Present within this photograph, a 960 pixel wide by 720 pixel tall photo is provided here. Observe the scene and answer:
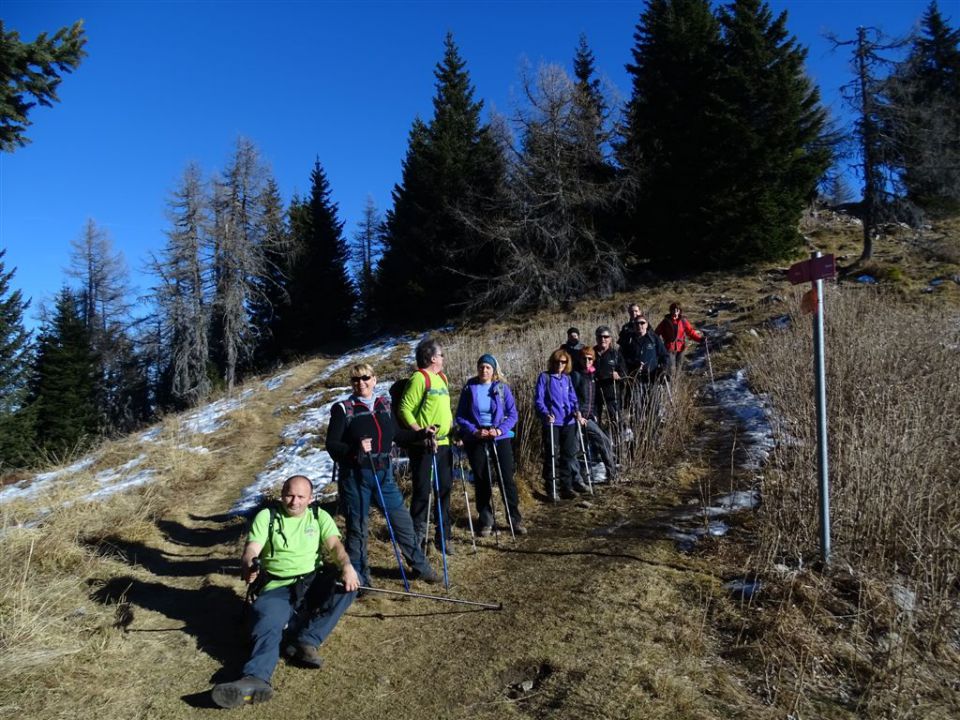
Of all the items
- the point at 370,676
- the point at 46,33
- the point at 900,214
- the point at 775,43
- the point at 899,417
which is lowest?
the point at 370,676

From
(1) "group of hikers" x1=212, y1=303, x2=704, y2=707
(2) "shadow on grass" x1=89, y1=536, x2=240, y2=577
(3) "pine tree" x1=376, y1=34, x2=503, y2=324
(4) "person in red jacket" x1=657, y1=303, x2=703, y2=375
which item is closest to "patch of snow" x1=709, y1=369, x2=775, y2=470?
(4) "person in red jacket" x1=657, y1=303, x2=703, y2=375

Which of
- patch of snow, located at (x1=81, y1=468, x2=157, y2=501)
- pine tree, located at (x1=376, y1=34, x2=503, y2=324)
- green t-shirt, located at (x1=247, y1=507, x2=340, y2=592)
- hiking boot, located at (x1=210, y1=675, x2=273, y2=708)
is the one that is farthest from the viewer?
pine tree, located at (x1=376, y1=34, x2=503, y2=324)

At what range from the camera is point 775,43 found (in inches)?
828

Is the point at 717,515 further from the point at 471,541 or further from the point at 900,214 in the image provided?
the point at 900,214

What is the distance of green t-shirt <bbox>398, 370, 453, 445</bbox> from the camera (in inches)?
215

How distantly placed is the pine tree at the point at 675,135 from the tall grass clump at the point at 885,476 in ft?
49.4

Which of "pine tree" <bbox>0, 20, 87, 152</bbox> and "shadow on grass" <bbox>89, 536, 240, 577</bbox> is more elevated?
"pine tree" <bbox>0, 20, 87, 152</bbox>

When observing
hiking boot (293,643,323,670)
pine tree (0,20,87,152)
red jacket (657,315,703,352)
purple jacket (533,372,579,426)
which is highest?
pine tree (0,20,87,152)

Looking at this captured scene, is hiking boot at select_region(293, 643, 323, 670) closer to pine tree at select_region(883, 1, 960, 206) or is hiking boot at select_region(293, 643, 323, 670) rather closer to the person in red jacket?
the person in red jacket

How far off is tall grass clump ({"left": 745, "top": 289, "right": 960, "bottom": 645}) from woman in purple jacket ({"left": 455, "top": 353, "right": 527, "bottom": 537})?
7.79 feet

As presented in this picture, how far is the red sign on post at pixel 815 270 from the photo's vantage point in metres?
4.18

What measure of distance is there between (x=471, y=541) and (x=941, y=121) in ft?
70.0

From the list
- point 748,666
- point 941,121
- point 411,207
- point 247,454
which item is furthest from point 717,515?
point 411,207

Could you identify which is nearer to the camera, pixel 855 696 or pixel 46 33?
pixel 855 696
